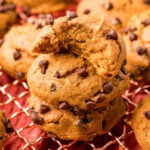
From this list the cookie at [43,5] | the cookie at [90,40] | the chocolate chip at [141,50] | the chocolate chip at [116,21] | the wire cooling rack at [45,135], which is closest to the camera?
the cookie at [90,40]

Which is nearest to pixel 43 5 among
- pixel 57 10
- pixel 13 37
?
pixel 57 10

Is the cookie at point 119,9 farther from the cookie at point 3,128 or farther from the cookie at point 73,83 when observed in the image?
the cookie at point 3,128

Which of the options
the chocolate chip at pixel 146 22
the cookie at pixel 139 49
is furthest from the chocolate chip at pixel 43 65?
the chocolate chip at pixel 146 22

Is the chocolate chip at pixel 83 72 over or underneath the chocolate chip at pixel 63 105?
over

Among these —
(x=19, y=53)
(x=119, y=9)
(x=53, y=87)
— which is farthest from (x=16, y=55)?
(x=119, y=9)

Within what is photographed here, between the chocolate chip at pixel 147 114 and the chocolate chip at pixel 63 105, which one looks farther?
the chocolate chip at pixel 147 114

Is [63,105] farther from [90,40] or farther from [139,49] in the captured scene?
[139,49]
